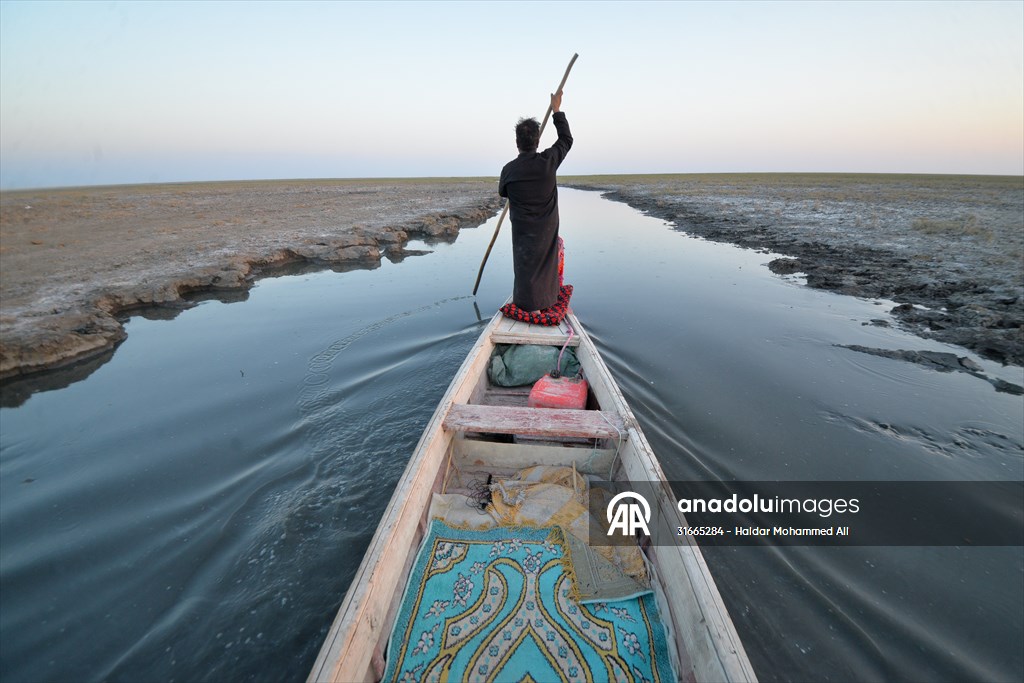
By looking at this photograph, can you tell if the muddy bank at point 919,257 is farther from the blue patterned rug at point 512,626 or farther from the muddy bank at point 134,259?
the muddy bank at point 134,259

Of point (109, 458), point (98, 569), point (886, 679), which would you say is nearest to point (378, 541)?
point (98, 569)

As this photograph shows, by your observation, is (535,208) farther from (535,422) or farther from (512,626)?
(512,626)

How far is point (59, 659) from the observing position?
239 cm

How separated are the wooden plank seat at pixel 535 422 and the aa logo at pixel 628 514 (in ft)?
1.41

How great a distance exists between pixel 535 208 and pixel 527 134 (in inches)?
29.3

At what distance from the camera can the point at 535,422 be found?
9.71 ft

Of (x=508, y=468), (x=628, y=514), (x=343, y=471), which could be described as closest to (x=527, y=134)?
(x=508, y=468)

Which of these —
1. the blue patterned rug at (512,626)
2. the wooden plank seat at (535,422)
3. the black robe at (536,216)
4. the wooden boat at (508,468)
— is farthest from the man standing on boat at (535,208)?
the blue patterned rug at (512,626)

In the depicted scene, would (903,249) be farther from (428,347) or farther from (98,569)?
(98,569)

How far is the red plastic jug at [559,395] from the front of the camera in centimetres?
373

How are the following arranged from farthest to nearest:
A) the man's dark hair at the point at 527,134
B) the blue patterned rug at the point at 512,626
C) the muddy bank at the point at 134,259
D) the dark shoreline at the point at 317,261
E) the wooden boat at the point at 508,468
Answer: the muddy bank at the point at 134,259, the dark shoreline at the point at 317,261, the man's dark hair at the point at 527,134, the blue patterned rug at the point at 512,626, the wooden boat at the point at 508,468

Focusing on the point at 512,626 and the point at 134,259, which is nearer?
the point at 512,626

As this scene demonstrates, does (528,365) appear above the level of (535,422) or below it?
below

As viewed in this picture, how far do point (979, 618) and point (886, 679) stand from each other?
2.97 ft
